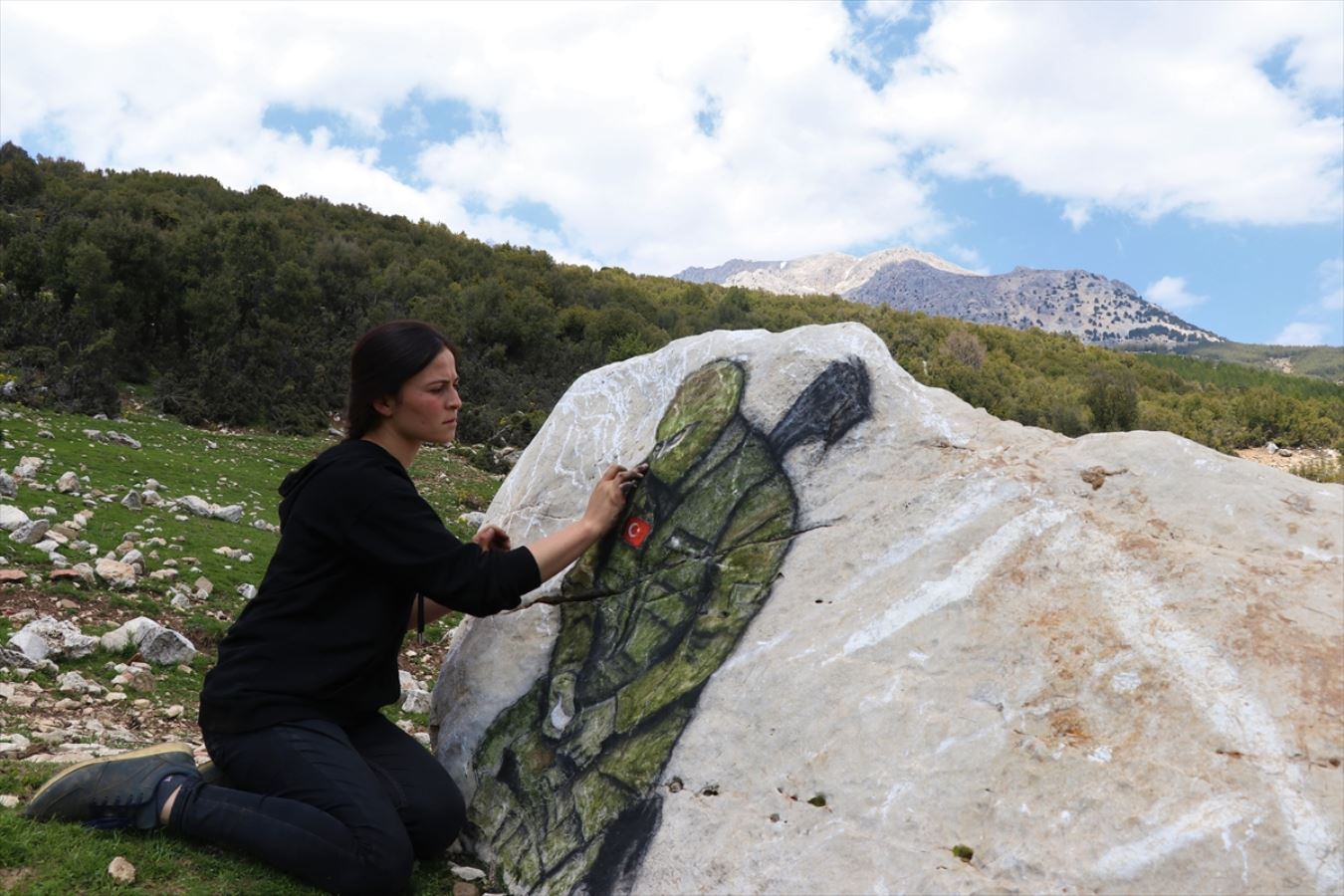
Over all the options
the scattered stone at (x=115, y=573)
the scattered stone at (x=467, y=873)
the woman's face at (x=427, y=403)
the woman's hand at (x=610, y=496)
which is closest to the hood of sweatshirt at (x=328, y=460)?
the woman's face at (x=427, y=403)

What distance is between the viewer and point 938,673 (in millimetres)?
3305

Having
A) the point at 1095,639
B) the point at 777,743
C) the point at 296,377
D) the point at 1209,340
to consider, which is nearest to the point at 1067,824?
the point at 1095,639

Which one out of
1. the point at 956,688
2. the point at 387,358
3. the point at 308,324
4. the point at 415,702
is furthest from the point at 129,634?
the point at 308,324

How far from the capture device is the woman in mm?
3469

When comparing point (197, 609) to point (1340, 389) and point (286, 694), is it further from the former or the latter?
point (1340, 389)

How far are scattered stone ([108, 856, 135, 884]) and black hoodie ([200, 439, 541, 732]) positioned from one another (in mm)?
563

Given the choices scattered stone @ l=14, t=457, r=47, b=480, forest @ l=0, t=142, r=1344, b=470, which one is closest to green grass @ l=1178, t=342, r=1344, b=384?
forest @ l=0, t=142, r=1344, b=470

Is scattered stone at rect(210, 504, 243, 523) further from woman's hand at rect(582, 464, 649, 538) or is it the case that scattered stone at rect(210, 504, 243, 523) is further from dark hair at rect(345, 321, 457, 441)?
woman's hand at rect(582, 464, 649, 538)

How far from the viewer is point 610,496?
167 inches

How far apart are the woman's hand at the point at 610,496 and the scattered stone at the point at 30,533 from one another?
5461 mm

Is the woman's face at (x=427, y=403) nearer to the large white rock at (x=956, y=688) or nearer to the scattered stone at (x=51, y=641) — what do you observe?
the large white rock at (x=956, y=688)

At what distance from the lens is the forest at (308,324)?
744 inches

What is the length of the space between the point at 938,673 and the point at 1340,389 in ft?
119

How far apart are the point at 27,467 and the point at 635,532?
26.8 ft
